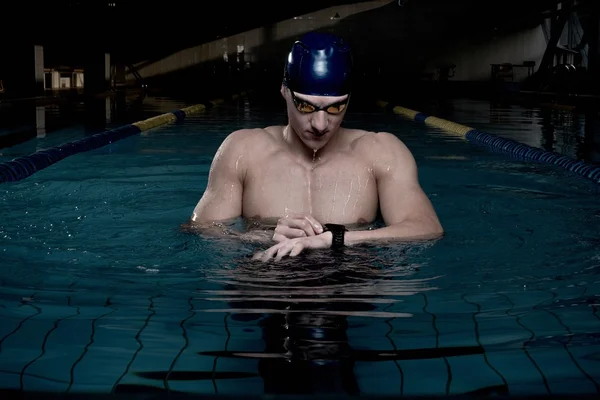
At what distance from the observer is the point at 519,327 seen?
225 centimetres

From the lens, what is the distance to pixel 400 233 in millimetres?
2887

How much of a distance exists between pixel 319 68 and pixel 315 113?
16 centimetres

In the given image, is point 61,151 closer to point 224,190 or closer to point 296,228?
Result: point 224,190

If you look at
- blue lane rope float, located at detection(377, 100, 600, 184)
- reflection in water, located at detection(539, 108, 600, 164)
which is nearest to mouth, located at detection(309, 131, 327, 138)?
blue lane rope float, located at detection(377, 100, 600, 184)

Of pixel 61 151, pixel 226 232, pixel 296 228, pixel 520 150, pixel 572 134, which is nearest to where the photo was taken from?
pixel 296 228

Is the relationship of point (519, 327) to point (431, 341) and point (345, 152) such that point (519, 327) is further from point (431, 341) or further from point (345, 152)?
point (345, 152)

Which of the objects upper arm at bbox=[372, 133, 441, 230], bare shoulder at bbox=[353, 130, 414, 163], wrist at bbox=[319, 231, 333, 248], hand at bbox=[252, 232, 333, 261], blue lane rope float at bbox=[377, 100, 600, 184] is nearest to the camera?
hand at bbox=[252, 232, 333, 261]

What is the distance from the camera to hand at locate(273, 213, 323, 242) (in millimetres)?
2729

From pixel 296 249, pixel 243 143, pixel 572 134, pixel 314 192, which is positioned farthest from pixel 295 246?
pixel 572 134

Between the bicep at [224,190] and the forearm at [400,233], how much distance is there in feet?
1.82

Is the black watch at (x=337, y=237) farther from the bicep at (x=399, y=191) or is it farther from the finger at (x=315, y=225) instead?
the bicep at (x=399, y=191)

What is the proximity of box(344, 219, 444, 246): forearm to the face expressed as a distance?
387 mm

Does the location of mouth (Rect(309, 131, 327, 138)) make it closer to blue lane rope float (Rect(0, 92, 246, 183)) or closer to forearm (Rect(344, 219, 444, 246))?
forearm (Rect(344, 219, 444, 246))

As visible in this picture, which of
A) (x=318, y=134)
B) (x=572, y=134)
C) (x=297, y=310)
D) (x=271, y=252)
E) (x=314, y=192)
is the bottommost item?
(x=297, y=310)
